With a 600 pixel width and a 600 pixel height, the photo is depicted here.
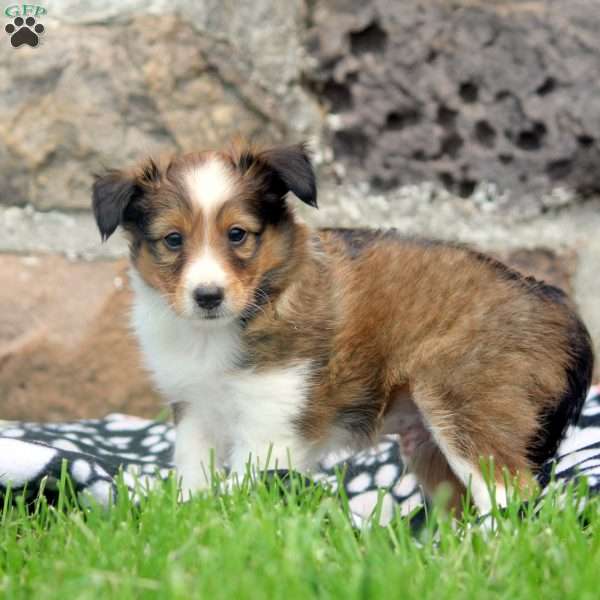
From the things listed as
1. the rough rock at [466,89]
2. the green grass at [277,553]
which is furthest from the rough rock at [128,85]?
the green grass at [277,553]

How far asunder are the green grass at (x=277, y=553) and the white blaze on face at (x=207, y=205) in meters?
0.67

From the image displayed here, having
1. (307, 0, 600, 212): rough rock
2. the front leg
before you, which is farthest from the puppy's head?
(307, 0, 600, 212): rough rock

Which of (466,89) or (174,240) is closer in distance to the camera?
(174,240)

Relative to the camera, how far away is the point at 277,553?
2057 mm

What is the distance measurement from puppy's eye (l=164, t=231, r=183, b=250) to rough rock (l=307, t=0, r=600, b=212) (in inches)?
52.8

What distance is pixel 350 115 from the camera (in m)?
4.37

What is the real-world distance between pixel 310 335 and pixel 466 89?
4.99ft

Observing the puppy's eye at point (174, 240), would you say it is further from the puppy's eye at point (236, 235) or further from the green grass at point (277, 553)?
the green grass at point (277, 553)

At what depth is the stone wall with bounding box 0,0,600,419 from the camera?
4215 mm

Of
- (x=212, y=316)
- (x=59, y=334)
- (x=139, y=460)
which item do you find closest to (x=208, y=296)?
(x=212, y=316)

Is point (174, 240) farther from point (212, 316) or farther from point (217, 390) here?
point (217, 390)

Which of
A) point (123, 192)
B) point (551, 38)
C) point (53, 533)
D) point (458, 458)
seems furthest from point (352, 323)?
point (551, 38)

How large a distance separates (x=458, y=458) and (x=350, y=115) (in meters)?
1.70

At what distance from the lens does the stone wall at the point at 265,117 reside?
13.8 feet
